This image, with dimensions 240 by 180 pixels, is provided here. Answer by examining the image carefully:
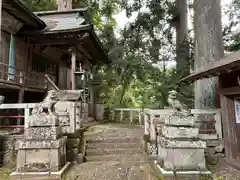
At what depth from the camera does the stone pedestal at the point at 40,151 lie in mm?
4699

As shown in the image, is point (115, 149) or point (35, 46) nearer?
point (115, 149)

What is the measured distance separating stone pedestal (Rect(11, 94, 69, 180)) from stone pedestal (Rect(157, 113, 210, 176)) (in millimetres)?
2588

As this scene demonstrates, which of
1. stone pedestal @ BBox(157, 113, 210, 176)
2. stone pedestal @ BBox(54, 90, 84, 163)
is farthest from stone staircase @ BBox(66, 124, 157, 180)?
stone pedestal @ BBox(157, 113, 210, 176)

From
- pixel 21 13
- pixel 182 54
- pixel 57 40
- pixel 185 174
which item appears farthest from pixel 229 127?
pixel 21 13

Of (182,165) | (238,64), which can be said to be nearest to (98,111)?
(182,165)

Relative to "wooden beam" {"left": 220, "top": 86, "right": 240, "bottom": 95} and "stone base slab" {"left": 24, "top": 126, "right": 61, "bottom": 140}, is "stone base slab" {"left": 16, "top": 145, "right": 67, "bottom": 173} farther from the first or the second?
"wooden beam" {"left": 220, "top": 86, "right": 240, "bottom": 95}

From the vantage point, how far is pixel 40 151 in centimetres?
480

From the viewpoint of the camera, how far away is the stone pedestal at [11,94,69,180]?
15.4ft

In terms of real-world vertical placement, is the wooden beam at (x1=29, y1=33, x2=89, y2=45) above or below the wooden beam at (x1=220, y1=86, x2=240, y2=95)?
above

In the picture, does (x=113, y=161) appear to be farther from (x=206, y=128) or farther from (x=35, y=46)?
(x=35, y=46)

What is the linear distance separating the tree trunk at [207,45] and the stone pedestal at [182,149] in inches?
114

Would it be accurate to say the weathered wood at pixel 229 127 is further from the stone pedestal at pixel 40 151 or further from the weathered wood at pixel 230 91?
the stone pedestal at pixel 40 151

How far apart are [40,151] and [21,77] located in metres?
4.83

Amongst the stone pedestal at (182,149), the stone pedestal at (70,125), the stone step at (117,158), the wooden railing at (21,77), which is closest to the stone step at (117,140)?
the stone step at (117,158)
